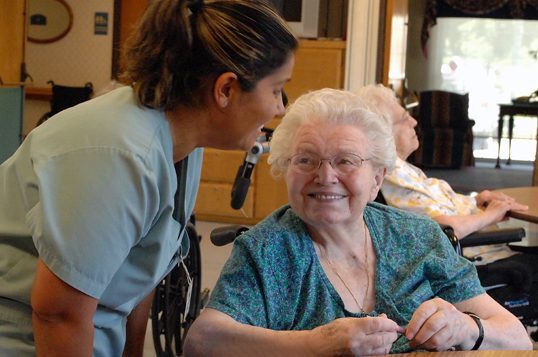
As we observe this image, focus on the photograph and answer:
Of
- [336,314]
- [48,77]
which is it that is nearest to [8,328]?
[336,314]

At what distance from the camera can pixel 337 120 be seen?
1321 millimetres

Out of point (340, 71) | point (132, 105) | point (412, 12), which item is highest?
point (412, 12)

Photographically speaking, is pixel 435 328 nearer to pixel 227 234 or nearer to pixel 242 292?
pixel 242 292

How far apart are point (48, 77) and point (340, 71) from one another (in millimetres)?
3572

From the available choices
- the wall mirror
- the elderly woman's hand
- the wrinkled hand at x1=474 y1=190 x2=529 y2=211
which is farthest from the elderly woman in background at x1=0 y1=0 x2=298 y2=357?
the wall mirror

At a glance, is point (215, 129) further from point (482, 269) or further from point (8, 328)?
point (482, 269)

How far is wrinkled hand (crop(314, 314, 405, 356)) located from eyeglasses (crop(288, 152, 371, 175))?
0.42 meters

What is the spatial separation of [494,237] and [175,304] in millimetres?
1330

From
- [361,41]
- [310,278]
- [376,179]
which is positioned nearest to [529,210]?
[376,179]

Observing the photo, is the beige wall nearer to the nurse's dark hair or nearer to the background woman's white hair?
the background woman's white hair

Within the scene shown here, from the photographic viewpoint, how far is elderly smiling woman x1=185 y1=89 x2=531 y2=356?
1.12 m

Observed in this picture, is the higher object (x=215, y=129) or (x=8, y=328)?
(x=215, y=129)

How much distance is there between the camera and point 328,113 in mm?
1318

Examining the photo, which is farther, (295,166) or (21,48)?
(21,48)
